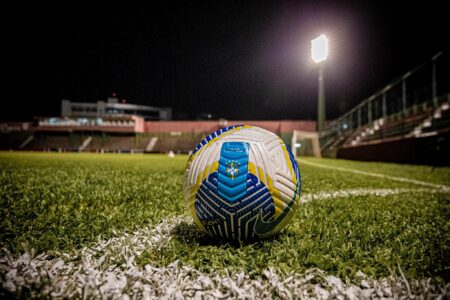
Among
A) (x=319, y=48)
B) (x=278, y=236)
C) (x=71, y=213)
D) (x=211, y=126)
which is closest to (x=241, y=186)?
(x=278, y=236)

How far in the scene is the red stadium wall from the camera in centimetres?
4487

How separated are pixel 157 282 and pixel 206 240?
0.61 meters

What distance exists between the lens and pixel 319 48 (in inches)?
1041

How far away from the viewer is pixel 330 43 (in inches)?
1018

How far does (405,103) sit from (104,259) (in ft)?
53.4

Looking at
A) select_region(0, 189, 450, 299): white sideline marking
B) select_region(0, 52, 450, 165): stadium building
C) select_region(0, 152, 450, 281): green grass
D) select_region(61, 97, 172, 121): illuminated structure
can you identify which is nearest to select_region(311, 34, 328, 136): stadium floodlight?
select_region(0, 52, 450, 165): stadium building

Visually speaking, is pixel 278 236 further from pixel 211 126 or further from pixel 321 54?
pixel 211 126

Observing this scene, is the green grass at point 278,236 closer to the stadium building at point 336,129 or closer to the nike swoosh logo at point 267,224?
the nike swoosh logo at point 267,224

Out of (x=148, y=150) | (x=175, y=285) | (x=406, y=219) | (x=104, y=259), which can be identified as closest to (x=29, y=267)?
(x=104, y=259)

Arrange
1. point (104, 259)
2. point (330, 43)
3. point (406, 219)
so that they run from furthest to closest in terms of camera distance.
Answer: point (330, 43), point (406, 219), point (104, 259)

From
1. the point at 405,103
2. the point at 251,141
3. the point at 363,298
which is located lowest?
the point at 363,298

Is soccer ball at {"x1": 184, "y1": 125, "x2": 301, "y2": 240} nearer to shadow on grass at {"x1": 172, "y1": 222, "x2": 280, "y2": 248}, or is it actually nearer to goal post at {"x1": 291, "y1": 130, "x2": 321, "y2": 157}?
shadow on grass at {"x1": 172, "y1": 222, "x2": 280, "y2": 248}

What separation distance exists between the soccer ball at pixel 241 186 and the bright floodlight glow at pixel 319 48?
26.9m

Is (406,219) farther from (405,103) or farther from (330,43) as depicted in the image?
(330,43)
